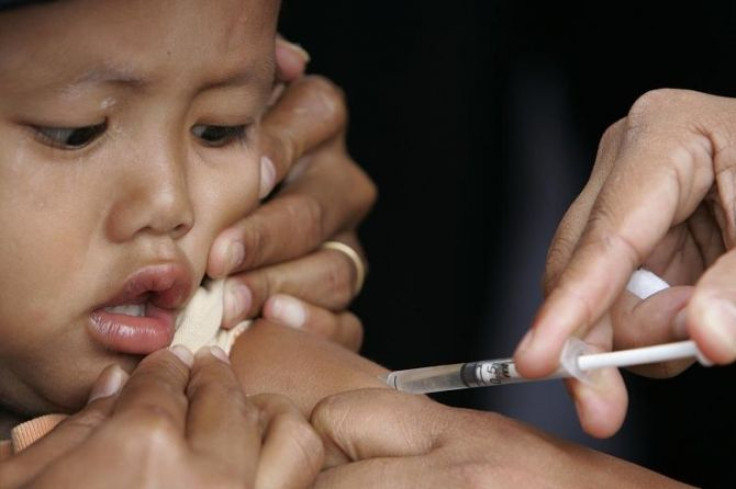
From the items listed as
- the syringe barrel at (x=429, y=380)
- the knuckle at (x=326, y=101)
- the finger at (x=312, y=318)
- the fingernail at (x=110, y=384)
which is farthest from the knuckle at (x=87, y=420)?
the knuckle at (x=326, y=101)

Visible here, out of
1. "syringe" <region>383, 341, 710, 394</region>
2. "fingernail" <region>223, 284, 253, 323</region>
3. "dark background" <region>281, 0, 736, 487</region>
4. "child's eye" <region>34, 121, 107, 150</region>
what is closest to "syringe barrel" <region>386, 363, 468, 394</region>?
"syringe" <region>383, 341, 710, 394</region>

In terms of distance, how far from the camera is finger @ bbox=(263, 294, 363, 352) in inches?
68.5

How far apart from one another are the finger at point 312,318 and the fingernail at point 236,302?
79mm

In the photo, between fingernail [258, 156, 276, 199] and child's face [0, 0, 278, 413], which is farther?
fingernail [258, 156, 276, 199]

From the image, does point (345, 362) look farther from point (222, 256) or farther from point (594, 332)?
point (594, 332)

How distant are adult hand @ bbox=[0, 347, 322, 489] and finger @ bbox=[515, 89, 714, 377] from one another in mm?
268

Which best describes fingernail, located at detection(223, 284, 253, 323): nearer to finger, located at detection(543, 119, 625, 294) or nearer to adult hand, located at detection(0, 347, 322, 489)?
adult hand, located at detection(0, 347, 322, 489)

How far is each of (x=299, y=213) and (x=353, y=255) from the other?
18cm

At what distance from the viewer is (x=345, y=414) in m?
1.39

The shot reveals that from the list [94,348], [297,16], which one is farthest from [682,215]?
[297,16]

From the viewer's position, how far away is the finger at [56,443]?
110 centimetres

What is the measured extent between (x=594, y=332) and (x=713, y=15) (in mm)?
879

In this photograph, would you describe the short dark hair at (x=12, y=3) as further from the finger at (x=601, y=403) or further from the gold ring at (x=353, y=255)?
the gold ring at (x=353, y=255)

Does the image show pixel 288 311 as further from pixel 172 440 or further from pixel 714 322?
pixel 714 322
